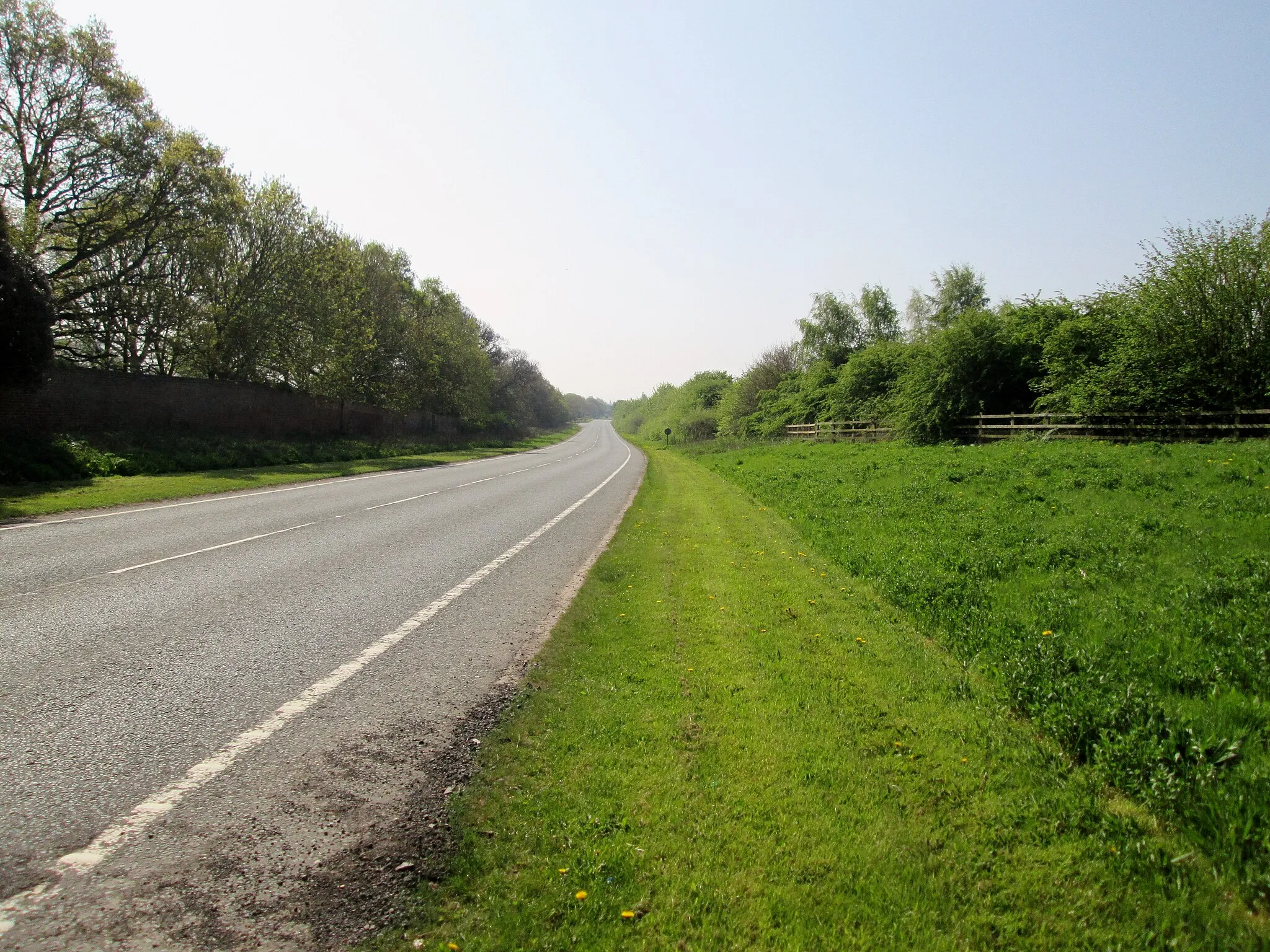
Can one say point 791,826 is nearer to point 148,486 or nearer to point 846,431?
point 148,486

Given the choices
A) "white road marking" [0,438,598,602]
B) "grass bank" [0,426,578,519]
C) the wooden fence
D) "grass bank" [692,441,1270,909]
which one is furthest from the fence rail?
"grass bank" [0,426,578,519]

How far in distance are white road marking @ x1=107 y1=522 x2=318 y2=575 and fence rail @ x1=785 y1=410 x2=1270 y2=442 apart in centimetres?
2463

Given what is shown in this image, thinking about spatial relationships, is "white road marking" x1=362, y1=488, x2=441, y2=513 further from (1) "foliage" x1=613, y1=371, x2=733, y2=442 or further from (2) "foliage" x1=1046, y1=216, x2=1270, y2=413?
(1) "foliage" x1=613, y1=371, x2=733, y2=442

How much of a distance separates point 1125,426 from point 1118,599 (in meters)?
19.9

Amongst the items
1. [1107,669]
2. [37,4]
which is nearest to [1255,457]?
[1107,669]

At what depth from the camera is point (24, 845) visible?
2.82 m

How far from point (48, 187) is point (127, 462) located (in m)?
12.4

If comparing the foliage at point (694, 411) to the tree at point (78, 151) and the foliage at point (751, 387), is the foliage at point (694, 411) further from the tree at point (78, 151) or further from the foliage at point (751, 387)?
the tree at point (78, 151)

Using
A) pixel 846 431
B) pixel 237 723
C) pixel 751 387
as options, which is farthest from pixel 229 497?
pixel 751 387

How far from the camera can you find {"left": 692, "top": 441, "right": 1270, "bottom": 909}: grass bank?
12.0ft

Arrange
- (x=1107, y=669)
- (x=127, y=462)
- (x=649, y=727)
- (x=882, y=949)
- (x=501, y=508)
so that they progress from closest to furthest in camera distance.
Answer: (x=882, y=949), (x=649, y=727), (x=1107, y=669), (x=501, y=508), (x=127, y=462)

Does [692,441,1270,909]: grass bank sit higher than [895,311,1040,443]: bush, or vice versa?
[895,311,1040,443]: bush

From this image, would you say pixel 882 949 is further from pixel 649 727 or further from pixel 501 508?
pixel 501 508

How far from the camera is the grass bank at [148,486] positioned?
1315 cm
